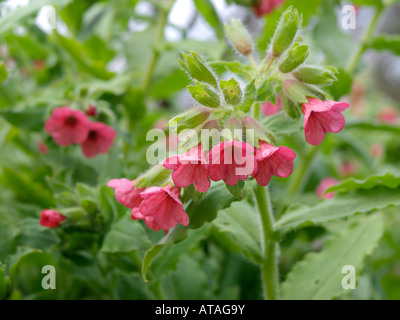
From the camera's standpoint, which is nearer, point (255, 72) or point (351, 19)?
point (255, 72)

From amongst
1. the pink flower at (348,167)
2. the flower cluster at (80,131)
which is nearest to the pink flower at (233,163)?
the flower cluster at (80,131)

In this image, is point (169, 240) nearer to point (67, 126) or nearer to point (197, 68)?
point (197, 68)

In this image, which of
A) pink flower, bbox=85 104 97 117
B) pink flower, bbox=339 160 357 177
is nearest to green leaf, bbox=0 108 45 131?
pink flower, bbox=85 104 97 117

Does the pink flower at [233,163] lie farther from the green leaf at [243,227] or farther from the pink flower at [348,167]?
the pink flower at [348,167]

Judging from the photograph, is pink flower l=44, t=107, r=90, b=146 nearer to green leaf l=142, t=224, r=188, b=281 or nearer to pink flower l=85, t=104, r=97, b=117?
pink flower l=85, t=104, r=97, b=117
